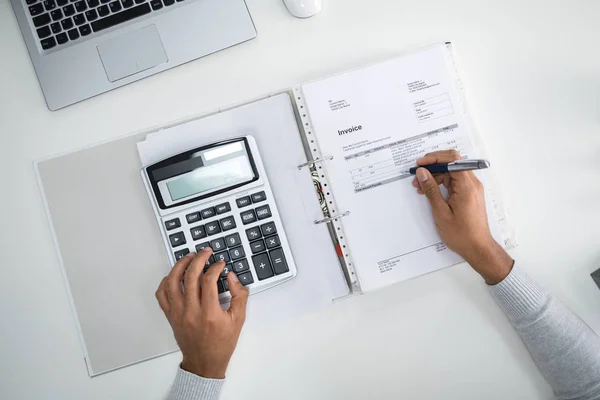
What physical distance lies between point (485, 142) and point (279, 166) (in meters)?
0.33

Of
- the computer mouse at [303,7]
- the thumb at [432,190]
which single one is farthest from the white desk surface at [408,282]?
the thumb at [432,190]

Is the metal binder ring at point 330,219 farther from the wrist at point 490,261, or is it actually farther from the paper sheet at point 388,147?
the wrist at point 490,261

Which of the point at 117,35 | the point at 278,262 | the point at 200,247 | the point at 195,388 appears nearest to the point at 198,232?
the point at 200,247

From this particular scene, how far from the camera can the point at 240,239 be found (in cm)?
72

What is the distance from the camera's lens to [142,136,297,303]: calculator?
0.72 meters

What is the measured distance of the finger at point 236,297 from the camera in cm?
70

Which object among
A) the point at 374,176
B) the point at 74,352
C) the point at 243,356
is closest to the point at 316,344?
the point at 243,356

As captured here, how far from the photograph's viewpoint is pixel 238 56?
766mm

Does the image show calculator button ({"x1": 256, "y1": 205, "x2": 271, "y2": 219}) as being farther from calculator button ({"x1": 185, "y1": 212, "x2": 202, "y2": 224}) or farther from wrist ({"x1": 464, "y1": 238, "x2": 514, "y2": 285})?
wrist ({"x1": 464, "y1": 238, "x2": 514, "y2": 285})

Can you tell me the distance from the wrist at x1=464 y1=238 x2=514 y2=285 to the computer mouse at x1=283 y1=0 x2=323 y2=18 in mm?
433

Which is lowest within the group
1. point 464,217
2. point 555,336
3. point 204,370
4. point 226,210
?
point 555,336

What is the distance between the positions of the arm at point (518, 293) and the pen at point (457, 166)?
13mm

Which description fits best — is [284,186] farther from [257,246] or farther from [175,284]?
[175,284]

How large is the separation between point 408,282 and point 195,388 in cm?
36
